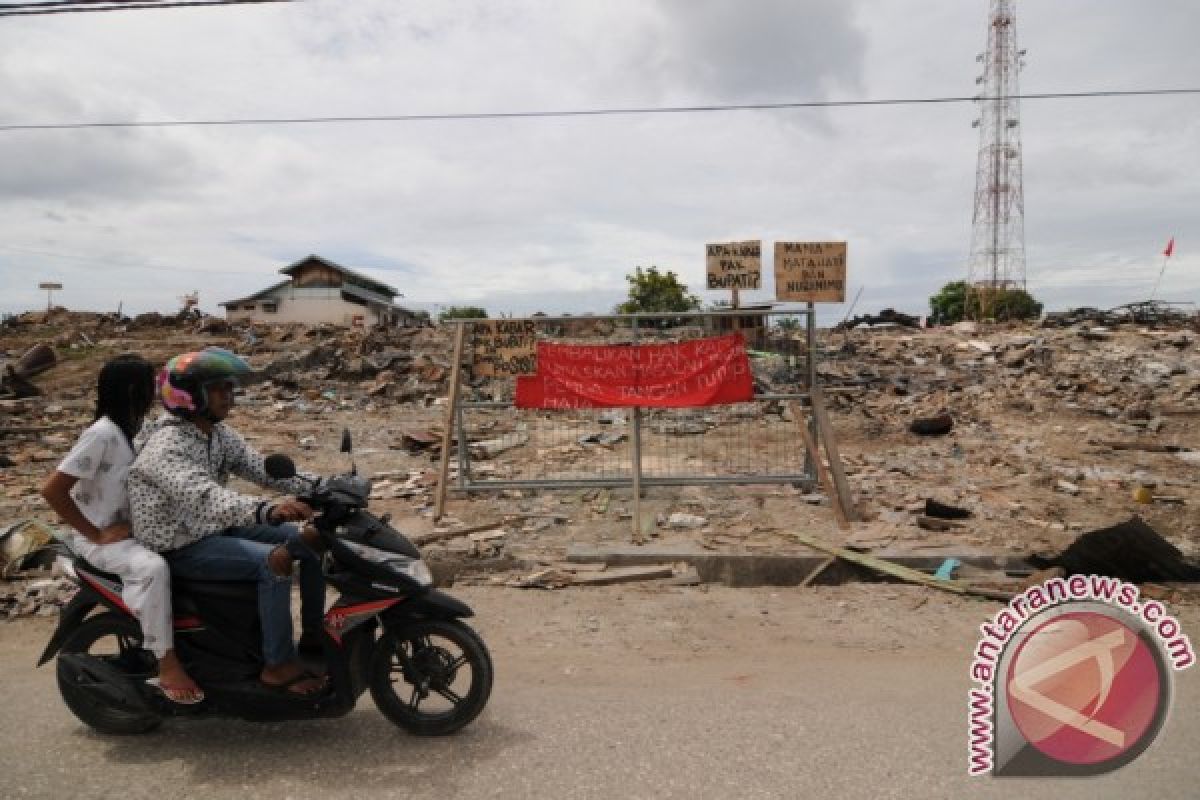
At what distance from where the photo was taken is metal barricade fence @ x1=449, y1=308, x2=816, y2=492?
7871 mm

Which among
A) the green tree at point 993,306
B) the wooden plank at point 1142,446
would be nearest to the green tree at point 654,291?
the green tree at point 993,306

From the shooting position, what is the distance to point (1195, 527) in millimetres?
7180

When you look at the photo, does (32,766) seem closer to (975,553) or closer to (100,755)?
(100,755)

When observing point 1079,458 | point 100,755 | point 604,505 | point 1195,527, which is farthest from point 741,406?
point 100,755

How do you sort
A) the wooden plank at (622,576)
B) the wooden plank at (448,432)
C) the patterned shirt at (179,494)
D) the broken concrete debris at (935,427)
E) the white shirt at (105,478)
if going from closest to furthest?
the patterned shirt at (179,494), the white shirt at (105,478), the wooden plank at (622,576), the wooden plank at (448,432), the broken concrete debris at (935,427)

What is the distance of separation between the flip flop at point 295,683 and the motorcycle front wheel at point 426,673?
225mm

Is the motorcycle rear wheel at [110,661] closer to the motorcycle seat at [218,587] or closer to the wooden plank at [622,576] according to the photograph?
the motorcycle seat at [218,587]

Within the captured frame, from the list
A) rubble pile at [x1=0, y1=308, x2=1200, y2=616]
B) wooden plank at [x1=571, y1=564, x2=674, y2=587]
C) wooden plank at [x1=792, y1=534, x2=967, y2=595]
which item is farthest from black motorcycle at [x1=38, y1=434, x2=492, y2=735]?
wooden plank at [x1=792, y1=534, x2=967, y2=595]

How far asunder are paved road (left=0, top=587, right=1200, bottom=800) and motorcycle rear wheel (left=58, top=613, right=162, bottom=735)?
3.4 inches

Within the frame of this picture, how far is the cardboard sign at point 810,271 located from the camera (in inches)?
290

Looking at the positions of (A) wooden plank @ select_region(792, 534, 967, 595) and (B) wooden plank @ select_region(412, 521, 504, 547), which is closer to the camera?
(A) wooden plank @ select_region(792, 534, 967, 595)

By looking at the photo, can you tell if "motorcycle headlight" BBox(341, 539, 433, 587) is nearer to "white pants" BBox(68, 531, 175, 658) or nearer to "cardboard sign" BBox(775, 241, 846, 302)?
"white pants" BBox(68, 531, 175, 658)

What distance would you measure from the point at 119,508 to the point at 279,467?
711 millimetres

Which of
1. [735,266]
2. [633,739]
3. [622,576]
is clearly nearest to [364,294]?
[735,266]
